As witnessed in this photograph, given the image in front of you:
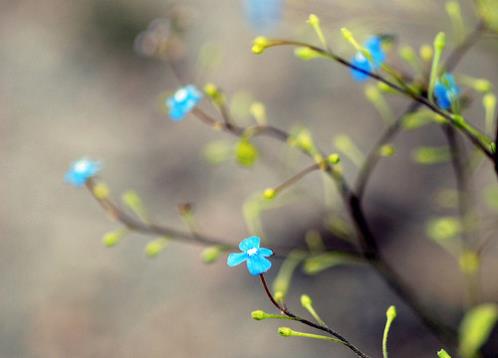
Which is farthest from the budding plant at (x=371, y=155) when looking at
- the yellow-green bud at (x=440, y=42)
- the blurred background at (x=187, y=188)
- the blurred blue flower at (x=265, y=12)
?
the blurred blue flower at (x=265, y=12)

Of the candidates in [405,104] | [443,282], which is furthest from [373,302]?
[405,104]

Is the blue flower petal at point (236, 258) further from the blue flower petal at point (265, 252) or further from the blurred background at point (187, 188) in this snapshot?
the blurred background at point (187, 188)

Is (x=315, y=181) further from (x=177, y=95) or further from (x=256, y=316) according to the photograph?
(x=256, y=316)

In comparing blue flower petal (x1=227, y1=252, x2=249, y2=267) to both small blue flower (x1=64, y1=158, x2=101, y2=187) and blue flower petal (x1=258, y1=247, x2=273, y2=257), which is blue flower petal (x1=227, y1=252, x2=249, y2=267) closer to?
blue flower petal (x1=258, y1=247, x2=273, y2=257)

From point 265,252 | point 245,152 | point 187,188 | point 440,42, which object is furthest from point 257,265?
point 187,188

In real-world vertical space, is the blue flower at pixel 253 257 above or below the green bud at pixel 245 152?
below

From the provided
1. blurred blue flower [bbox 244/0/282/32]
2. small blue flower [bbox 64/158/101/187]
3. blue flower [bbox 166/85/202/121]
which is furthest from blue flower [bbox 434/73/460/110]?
blurred blue flower [bbox 244/0/282/32]
